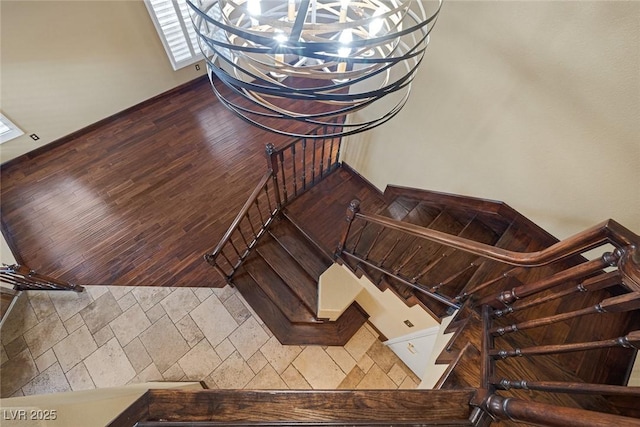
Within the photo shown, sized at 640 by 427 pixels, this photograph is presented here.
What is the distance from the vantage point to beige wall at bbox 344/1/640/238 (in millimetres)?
1479

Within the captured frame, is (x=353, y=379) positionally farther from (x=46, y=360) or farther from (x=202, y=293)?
(x=46, y=360)

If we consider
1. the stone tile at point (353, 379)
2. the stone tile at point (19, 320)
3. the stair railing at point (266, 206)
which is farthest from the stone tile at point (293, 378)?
the stone tile at point (19, 320)

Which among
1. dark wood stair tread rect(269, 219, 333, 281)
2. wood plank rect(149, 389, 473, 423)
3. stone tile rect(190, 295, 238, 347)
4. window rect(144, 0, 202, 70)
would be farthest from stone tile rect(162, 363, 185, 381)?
window rect(144, 0, 202, 70)

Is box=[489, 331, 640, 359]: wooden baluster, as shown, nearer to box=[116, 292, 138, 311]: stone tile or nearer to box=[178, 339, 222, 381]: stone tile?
box=[178, 339, 222, 381]: stone tile

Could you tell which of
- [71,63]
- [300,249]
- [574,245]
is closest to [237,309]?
[300,249]

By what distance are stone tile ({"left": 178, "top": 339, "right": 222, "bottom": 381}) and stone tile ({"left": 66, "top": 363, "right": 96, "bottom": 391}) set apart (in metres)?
0.76

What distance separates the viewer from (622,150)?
5.32ft

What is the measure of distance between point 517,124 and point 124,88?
15.5 ft

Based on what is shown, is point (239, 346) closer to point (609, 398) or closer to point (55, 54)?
point (609, 398)

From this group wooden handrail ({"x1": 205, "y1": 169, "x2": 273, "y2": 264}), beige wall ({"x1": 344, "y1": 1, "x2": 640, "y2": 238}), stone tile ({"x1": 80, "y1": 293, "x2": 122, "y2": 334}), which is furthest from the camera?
stone tile ({"x1": 80, "y1": 293, "x2": 122, "y2": 334})

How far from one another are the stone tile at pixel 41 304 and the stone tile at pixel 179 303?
1.07m

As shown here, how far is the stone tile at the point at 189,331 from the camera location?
9.67ft

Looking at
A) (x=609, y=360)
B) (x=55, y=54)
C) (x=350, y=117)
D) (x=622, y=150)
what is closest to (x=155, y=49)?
(x=55, y=54)

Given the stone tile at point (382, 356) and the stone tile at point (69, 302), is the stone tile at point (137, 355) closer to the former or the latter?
the stone tile at point (69, 302)
